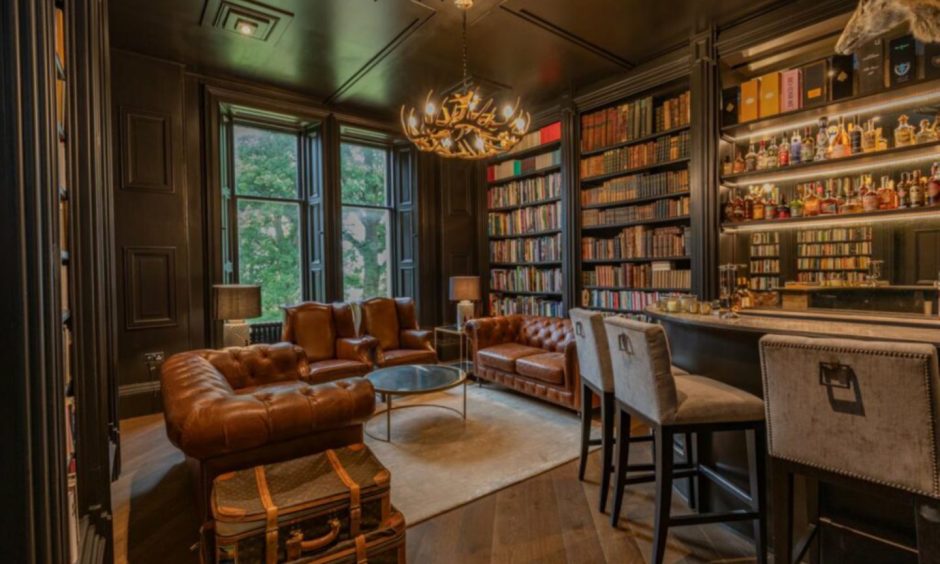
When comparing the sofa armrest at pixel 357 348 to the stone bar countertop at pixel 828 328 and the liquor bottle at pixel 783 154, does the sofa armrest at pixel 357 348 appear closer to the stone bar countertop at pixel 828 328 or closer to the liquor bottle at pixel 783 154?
the stone bar countertop at pixel 828 328

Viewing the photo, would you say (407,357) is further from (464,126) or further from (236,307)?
(464,126)

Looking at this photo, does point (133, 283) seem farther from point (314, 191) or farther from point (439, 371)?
point (439, 371)

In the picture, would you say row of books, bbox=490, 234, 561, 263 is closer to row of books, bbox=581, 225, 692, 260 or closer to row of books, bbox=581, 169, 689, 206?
row of books, bbox=581, 225, 692, 260

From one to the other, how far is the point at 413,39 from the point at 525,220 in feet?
8.34

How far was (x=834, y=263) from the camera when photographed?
3.25 m

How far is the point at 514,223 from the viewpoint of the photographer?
5785 millimetres

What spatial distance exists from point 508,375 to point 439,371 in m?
0.89

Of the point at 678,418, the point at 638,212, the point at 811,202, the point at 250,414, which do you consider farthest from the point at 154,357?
the point at 811,202

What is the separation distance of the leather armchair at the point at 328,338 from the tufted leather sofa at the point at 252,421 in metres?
2.07

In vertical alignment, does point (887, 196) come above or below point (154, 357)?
above

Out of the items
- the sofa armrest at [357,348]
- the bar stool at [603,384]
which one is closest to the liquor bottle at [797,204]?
the bar stool at [603,384]

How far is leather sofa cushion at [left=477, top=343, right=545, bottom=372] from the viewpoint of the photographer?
436 centimetres

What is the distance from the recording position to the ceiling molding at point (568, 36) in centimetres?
341

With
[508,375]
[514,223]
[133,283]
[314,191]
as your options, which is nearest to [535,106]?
[514,223]
